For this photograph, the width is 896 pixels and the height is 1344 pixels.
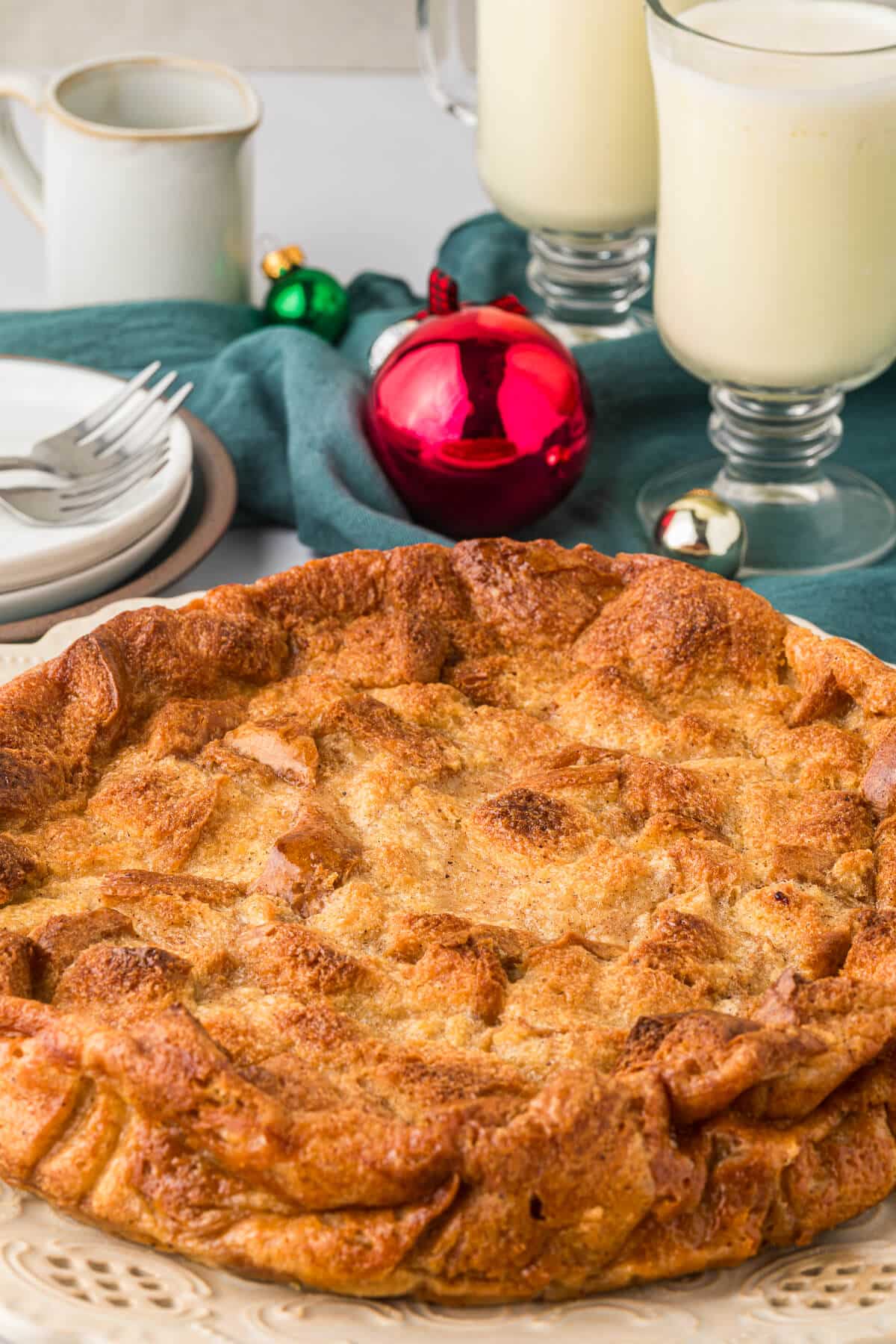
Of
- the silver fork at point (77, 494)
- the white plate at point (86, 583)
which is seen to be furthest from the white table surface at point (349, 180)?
the white plate at point (86, 583)

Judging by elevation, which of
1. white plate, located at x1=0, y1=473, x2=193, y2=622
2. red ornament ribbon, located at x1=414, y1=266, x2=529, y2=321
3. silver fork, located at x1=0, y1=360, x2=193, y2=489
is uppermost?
red ornament ribbon, located at x1=414, y1=266, x2=529, y2=321

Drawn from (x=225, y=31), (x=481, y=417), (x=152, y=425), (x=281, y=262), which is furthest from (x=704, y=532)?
(x=225, y=31)

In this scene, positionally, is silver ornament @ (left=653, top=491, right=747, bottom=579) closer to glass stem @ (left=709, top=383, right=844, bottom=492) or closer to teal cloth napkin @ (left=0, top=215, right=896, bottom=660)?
teal cloth napkin @ (left=0, top=215, right=896, bottom=660)

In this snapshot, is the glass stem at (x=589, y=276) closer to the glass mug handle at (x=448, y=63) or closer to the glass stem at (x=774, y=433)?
the glass mug handle at (x=448, y=63)

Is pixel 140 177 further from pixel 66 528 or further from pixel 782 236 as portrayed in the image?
pixel 782 236

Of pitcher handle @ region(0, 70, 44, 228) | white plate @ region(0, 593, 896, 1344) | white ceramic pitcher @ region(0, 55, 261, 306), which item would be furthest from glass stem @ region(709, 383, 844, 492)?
white plate @ region(0, 593, 896, 1344)
